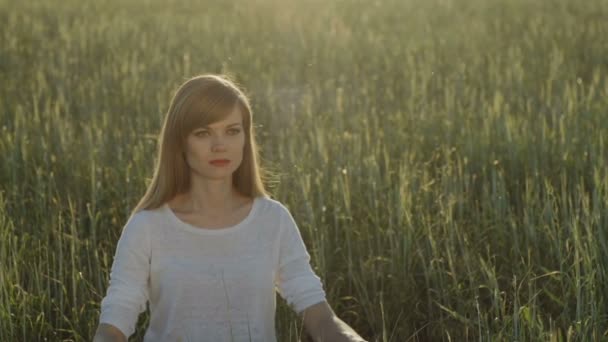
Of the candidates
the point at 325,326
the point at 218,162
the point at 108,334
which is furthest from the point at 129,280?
the point at 325,326

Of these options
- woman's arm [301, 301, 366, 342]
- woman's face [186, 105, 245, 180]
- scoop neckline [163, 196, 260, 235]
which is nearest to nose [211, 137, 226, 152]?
woman's face [186, 105, 245, 180]

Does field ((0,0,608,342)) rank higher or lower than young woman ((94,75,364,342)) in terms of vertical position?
lower

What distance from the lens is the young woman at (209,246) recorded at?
2.07m

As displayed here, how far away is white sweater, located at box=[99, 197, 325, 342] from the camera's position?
207 centimetres

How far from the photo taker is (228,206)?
7.14 ft

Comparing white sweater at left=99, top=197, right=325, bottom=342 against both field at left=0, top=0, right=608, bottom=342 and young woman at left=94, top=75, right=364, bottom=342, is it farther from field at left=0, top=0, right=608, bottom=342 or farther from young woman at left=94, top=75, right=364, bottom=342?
field at left=0, top=0, right=608, bottom=342

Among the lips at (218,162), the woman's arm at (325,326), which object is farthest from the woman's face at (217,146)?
the woman's arm at (325,326)

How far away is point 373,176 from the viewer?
354 centimetres

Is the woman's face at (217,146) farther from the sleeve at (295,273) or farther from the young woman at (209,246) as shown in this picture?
the sleeve at (295,273)

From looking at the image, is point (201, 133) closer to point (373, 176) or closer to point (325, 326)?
point (325, 326)

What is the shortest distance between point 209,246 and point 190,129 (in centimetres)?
28

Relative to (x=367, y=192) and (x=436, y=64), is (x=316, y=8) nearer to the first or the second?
(x=436, y=64)

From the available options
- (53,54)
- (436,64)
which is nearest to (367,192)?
(436,64)

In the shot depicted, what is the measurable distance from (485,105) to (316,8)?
24.0 feet
